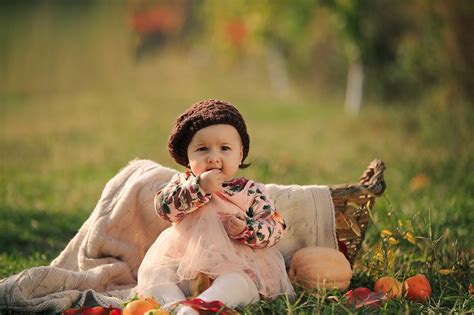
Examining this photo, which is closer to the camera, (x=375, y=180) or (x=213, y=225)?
(x=213, y=225)

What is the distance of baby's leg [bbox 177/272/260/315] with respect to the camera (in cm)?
346

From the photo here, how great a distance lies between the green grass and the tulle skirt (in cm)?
16

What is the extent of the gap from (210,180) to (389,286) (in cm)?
114

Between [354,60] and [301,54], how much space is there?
4.34 m

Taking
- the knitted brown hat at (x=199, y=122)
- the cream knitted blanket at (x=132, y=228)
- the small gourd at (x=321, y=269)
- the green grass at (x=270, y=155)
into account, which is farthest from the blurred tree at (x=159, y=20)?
the knitted brown hat at (x=199, y=122)

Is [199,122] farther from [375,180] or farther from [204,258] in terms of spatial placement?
[375,180]

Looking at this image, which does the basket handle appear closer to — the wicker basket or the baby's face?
the wicker basket

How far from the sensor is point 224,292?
3486mm

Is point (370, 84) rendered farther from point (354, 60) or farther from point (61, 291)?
point (61, 291)

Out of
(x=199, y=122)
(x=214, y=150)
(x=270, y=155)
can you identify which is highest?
(x=199, y=122)

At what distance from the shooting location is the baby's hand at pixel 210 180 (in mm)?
3568

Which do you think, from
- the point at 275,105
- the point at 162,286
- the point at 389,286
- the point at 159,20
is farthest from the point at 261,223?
the point at 159,20

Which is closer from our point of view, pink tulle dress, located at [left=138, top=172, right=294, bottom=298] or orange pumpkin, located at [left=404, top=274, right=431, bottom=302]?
pink tulle dress, located at [left=138, top=172, right=294, bottom=298]

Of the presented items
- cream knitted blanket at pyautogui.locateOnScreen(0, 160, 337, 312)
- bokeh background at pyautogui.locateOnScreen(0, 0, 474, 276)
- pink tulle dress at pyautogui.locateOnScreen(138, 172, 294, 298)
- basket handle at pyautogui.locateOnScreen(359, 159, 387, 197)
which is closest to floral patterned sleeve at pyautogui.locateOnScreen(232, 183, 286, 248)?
pink tulle dress at pyautogui.locateOnScreen(138, 172, 294, 298)
